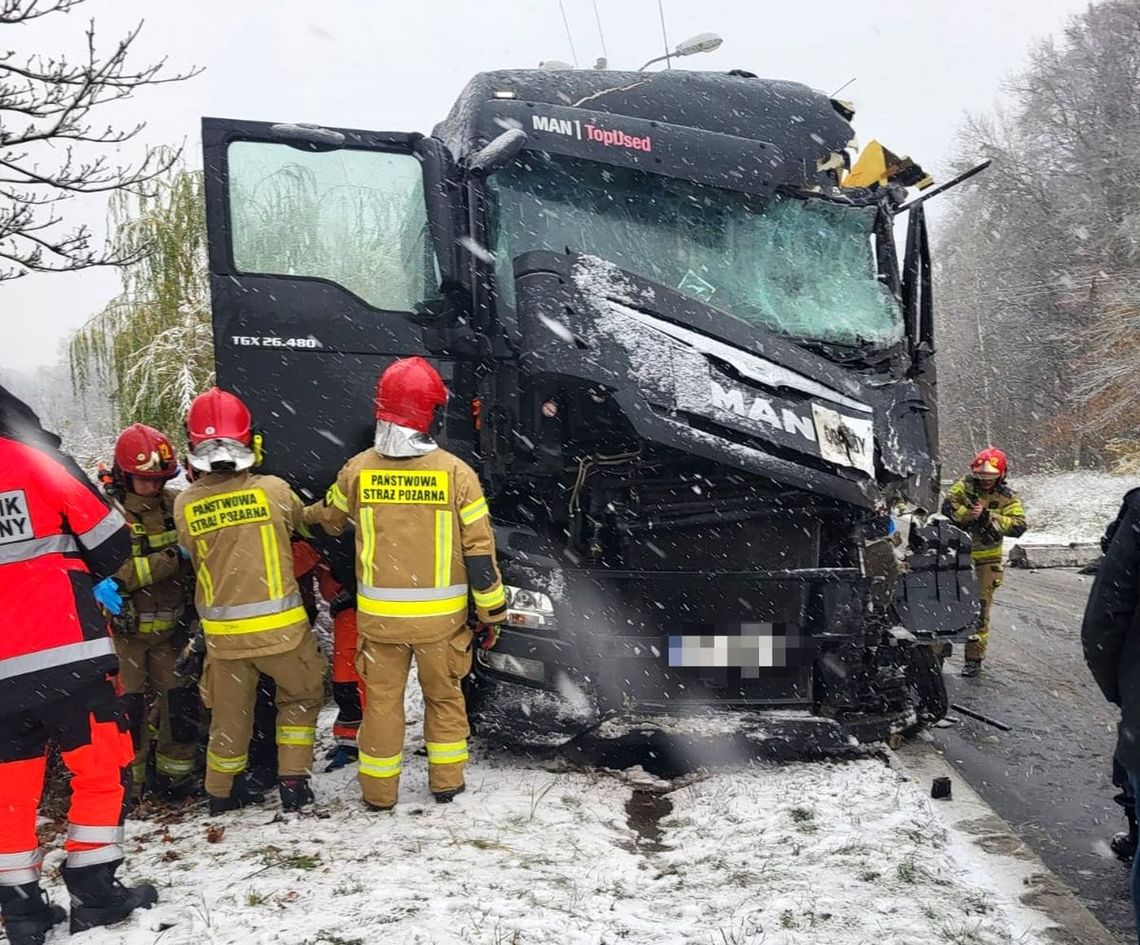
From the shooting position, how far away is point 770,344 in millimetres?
4363

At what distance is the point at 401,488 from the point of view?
3.87 m

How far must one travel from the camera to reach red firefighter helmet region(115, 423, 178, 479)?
13.6 feet

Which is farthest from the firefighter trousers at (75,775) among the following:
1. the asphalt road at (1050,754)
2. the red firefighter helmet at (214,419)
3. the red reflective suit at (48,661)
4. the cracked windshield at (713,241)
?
the asphalt road at (1050,754)

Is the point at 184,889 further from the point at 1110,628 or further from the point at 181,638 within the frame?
the point at 1110,628

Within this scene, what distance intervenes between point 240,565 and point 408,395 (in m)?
0.97

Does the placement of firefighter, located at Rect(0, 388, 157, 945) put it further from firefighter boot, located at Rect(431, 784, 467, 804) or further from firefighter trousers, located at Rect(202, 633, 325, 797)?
firefighter boot, located at Rect(431, 784, 467, 804)

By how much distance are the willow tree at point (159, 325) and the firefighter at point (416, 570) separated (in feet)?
22.4

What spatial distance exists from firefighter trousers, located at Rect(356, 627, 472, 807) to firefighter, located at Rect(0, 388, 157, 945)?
3.13 feet

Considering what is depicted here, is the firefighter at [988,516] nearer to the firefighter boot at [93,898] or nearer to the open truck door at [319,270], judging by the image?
the open truck door at [319,270]

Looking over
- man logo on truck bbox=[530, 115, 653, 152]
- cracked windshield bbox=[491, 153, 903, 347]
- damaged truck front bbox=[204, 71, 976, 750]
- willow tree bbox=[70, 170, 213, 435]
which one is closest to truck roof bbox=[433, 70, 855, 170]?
damaged truck front bbox=[204, 71, 976, 750]

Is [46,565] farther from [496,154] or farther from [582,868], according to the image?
[496,154]

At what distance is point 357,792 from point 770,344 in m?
2.77

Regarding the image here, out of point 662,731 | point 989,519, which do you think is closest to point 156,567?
point 662,731

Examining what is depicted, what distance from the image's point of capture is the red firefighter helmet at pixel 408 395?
3859 millimetres
